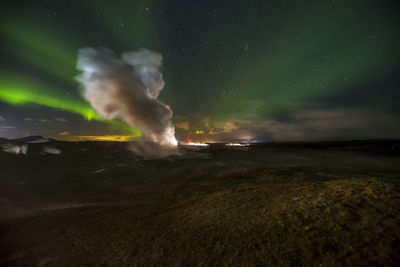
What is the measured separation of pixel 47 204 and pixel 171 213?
23.5ft

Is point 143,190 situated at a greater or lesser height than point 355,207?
lesser

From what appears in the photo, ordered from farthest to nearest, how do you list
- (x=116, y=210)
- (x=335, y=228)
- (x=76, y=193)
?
(x=76, y=193), (x=116, y=210), (x=335, y=228)

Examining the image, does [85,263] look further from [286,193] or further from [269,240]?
[286,193]

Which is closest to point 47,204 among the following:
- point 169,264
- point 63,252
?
point 63,252

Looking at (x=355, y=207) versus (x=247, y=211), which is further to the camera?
(x=247, y=211)

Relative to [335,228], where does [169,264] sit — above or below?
below

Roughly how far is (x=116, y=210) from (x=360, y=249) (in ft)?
25.4

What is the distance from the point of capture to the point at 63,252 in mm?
4395

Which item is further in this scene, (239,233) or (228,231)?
(228,231)

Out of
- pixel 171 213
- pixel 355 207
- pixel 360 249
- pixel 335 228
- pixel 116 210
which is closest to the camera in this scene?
pixel 360 249

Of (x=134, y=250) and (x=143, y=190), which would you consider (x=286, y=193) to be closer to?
(x=134, y=250)

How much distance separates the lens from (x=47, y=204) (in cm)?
887

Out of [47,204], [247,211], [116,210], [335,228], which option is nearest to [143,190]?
[116,210]

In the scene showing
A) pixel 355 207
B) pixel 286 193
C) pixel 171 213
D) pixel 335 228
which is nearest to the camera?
pixel 335 228
